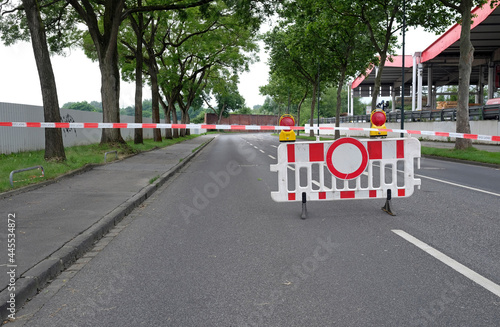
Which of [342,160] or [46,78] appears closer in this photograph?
[342,160]

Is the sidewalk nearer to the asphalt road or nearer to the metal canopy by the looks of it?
the asphalt road

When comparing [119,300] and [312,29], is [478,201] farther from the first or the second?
[312,29]

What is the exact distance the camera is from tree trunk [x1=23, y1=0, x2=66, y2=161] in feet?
41.3

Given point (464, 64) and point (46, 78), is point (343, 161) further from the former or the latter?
point (464, 64)

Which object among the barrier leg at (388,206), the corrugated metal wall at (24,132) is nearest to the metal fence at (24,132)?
the corrugated metal wall at (24,132)

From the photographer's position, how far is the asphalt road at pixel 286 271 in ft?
10.6

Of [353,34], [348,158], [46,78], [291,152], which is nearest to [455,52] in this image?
[353,34]

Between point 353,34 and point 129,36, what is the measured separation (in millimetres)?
16999

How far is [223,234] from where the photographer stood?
570cm

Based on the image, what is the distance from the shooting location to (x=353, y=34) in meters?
30.7

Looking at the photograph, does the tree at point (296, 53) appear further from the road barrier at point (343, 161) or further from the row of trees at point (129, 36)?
the road barrier at point (343, 161)

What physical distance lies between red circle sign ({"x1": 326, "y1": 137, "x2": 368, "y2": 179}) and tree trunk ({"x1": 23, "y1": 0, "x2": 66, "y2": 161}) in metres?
9.88

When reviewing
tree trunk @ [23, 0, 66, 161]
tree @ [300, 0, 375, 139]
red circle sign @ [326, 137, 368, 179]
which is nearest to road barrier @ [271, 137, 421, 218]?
red circle sign @ [326, 137, 368, 179]

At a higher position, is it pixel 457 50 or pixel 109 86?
pixel 457 50
